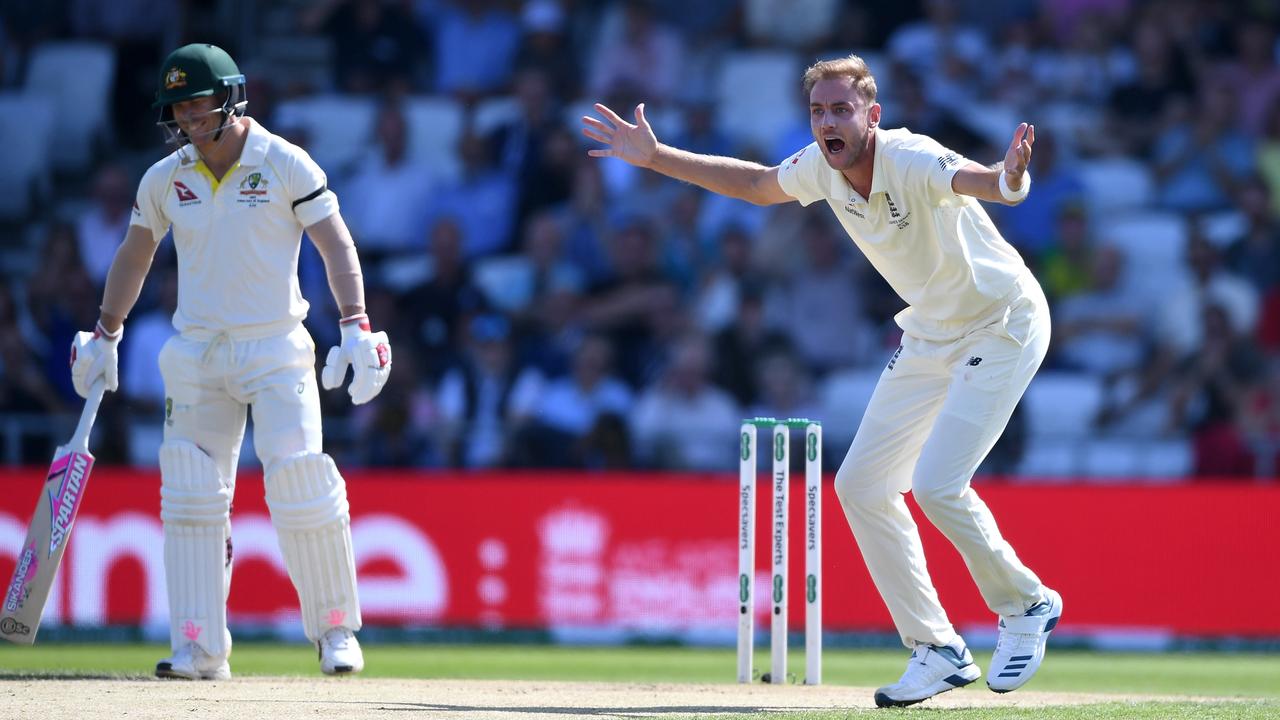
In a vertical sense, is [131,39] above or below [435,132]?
above

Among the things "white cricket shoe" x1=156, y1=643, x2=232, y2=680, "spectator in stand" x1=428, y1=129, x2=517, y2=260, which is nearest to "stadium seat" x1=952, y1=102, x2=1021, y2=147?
"spectator in stand" x1=428, y1=129, x2=517, y2=260

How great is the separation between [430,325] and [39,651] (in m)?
3.64

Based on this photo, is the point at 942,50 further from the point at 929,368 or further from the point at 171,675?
the point at 171,675

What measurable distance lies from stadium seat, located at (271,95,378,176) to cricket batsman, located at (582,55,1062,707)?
779 cm

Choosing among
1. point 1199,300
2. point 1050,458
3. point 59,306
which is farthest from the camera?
point 1199,300

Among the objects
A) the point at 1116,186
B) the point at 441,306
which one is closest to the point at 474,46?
the point at 441,306

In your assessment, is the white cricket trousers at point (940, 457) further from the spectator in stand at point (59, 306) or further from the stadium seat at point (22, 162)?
the stadium seat at point (22, 162)

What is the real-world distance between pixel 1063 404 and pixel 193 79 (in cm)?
716

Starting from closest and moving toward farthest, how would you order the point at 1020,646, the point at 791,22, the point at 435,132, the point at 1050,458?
1. the point at 1020,646
2. the point at 1050,458
3. the point at 435,132
4. the point at 791,22

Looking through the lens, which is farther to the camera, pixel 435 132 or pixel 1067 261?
pixel 435 132

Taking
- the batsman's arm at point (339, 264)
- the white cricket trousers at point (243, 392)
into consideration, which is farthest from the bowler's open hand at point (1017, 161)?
the white cricket trousers at point (243, 392)

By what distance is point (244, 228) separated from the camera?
6.54 meters

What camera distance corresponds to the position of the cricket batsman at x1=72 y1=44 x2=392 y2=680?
6.55 metres

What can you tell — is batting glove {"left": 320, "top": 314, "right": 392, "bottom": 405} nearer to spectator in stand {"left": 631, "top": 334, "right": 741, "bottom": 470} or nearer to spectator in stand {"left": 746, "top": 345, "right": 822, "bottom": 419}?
spectator in stand {"left": 631, "top": 334, "right": 741, "bottom": 470}
